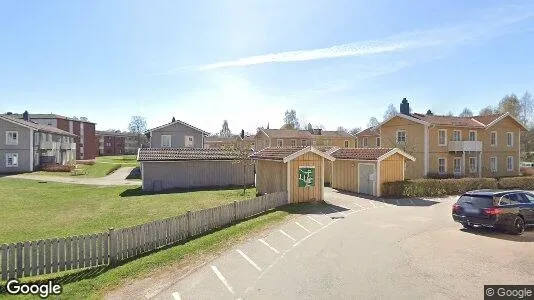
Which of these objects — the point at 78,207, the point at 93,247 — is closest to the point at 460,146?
the point at 78,207

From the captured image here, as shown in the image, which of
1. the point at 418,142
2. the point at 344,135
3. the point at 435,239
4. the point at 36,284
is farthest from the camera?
the point at 344,135

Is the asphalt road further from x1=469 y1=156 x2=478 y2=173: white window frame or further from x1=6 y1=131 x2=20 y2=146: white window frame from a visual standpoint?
x1=6 y1=131 x2=20 y2=146: white window frame

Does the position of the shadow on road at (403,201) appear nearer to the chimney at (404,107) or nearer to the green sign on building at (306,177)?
the green sign on building at (306,177)

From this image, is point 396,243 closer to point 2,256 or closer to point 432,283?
point 432,283

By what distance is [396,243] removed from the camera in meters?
13.8

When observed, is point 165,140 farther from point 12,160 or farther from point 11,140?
point 12,160

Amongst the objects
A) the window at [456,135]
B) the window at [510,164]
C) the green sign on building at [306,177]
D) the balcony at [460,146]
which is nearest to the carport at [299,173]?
the green sign on building at [306,177]

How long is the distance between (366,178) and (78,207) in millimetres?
19683

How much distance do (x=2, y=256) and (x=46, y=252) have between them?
977 millimetres

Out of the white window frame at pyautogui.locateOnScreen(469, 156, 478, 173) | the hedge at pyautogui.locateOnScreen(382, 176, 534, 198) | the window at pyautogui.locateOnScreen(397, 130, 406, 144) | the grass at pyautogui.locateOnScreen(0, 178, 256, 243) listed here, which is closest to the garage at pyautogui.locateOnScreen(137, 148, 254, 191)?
the grass at pyautogui.locateOnScreen(0, 178, 256, 243)

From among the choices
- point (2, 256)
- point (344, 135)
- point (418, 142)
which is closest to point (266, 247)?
point (2, 256)

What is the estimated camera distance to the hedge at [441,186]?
88.2 ft

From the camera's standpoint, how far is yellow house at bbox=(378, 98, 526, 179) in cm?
3681

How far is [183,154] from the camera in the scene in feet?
114
